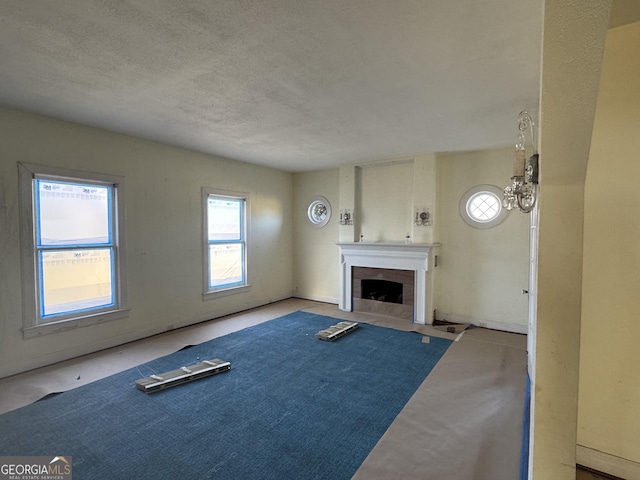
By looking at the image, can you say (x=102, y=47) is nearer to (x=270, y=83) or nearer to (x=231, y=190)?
(x=270, y=83)

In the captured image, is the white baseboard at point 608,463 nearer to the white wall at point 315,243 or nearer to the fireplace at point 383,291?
the fireplace at point 383,291

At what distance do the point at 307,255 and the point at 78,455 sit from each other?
4673 millimetres

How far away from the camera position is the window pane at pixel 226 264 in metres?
4.98

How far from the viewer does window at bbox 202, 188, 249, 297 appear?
16.0 feet

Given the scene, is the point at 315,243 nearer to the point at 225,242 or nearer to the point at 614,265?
the point at 225,242

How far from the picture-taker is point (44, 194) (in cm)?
322

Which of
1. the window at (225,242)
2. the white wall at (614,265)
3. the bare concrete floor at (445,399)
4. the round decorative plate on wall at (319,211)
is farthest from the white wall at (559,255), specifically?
the round decorative plate on wall at (319,211)

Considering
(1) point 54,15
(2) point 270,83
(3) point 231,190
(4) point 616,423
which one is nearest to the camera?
(1) point 54,15

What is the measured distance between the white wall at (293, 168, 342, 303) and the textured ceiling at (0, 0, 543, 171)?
238cm

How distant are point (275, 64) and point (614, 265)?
8.27ft

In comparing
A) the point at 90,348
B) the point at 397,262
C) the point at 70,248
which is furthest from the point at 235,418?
the point at 397,262

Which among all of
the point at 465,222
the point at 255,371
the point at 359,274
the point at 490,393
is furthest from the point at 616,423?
the point at 359,274

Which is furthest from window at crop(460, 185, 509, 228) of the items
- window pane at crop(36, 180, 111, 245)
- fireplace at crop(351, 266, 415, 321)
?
window pane at crop(36, 180, 111, 245)

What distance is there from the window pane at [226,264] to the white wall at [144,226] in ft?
0.75
